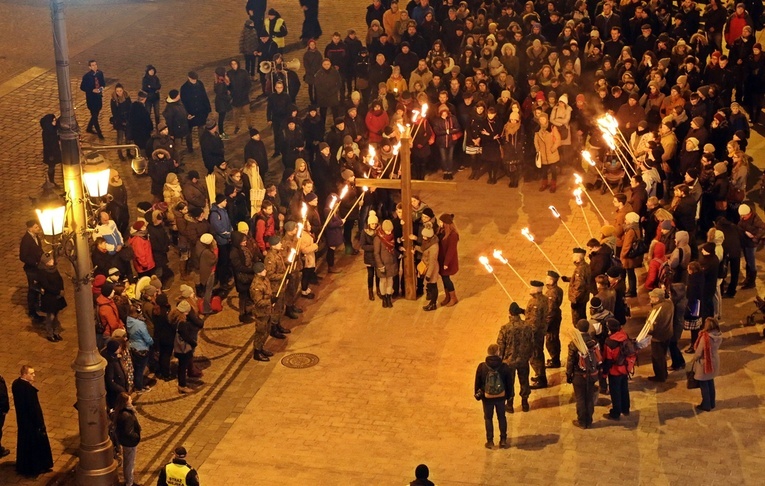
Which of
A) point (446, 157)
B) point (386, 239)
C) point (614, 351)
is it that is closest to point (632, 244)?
point (614, 351)

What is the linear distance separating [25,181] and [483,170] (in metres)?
9.51

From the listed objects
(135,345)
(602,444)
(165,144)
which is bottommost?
(602,444)

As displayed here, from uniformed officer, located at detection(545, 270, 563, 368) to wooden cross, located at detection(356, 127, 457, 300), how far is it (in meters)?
2.58

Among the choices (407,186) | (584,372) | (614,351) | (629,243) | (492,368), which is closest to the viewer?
(492,368)

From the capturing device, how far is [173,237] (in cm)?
2598

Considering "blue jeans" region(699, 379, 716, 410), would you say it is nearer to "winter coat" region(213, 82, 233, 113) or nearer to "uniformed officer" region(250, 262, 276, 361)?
"uniformed officer" region(250, 262, 276, 361)

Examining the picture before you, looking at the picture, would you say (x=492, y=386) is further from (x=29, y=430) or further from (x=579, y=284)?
(x=29, y=430)

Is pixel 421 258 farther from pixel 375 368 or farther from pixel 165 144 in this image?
pixel 165 144

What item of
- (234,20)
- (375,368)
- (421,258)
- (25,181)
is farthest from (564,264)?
(234,20)

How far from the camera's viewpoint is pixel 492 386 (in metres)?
19.2

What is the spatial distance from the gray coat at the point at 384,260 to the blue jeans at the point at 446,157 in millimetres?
5241

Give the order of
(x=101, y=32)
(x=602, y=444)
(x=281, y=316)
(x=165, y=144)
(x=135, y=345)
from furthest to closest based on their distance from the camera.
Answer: (x=101, y=32) < (x=165, y=144) < (x=281, y=316) < (x=135, y=345) < (x=602, y=444)

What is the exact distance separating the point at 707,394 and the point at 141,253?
958 centimetres

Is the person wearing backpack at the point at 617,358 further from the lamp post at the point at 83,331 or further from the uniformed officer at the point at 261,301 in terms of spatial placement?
the lamp post at the point at 83,331
